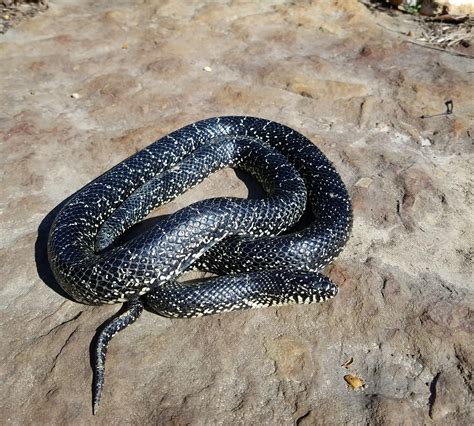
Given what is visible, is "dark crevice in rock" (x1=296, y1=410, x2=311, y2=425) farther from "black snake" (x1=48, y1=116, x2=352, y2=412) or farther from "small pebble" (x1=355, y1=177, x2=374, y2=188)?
"small pebble" (x1=355, y1=177, x2=374, y2=188)

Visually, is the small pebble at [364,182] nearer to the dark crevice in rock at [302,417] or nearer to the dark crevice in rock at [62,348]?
the dark crevice in rock at [302,417]

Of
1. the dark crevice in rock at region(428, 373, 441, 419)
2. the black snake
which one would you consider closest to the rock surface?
the dark crevice in rock at region(428, 373, 441, 419)

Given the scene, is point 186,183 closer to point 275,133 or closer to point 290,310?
point 275,133

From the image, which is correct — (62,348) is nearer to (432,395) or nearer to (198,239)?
(198,239)

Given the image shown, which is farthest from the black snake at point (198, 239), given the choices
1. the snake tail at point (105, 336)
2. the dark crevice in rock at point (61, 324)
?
the dark crevice in rock at point (61, 324)

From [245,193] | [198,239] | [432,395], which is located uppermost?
[198,239]

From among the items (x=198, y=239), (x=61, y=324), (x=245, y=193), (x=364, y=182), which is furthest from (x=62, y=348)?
(x=364, y=182)

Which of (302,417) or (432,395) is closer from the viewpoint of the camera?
(302,417)
